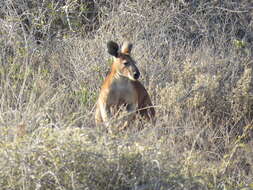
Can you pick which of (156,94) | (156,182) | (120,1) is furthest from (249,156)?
(120,1)

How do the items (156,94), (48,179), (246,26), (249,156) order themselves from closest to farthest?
1. (48,179)
2. (249,156)
3. (156,94)
4. (246,26)

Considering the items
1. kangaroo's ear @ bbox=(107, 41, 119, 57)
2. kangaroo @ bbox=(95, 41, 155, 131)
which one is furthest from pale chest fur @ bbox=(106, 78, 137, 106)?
kangaroo's ear @ bbox=(107, 41, 119, 57)

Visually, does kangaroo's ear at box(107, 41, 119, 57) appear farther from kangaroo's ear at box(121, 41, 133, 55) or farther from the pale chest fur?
the pale chest fur

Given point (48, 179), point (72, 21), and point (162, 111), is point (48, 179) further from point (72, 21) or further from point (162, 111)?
point (72, 21)

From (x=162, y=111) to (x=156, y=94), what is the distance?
57cm

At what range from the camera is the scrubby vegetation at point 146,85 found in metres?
5.12

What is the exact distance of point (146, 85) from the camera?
8930 millimetres

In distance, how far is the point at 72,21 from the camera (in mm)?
10375

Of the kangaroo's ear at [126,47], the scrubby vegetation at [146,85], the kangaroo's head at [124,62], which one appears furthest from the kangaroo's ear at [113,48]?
the scrubby vegetation at [146,85]

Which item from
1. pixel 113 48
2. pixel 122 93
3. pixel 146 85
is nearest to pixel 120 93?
pixel 122 93

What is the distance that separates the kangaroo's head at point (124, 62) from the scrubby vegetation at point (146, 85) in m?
0.56

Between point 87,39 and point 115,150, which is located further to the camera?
point 87,39

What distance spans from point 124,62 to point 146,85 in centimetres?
107

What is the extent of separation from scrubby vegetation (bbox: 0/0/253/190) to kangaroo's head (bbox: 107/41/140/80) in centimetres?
56
